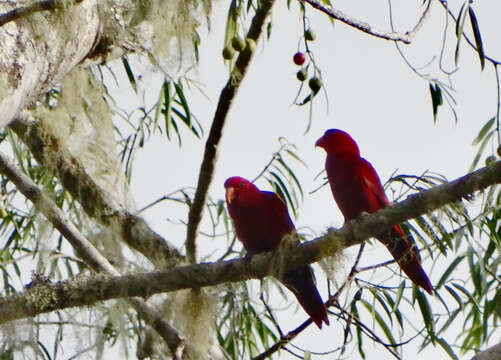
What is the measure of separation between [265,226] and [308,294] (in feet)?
1.20

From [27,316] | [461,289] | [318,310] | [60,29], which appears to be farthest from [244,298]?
[60,29]

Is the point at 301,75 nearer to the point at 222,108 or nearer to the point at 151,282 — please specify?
the point at 222,108

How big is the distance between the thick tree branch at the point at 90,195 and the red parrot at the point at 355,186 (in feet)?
3.05

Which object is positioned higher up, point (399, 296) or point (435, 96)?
point (435, 96)

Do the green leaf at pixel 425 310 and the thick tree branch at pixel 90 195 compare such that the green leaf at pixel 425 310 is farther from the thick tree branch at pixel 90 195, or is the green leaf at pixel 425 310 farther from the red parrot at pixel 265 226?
the thick tree branch at pixel 90 195

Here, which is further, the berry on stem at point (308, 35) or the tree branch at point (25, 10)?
the berry on stem at point (308, 35)

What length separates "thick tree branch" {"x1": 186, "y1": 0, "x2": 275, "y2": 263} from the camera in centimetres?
260

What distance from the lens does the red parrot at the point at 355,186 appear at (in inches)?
136

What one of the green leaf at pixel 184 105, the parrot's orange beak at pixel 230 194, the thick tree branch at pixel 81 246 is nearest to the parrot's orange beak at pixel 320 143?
the parrot's orange beak at pixel 230 194

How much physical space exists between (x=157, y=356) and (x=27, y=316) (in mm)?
769

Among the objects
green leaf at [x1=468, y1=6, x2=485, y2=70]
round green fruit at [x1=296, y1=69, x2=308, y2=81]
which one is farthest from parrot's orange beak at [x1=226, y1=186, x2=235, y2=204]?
green leaf at [x1=468, y1=6, x2=485, y2=70]

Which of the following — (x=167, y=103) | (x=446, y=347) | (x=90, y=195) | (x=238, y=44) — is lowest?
(x=446, y=347)

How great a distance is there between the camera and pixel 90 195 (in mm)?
3264

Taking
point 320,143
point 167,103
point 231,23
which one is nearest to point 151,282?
point 231,23
